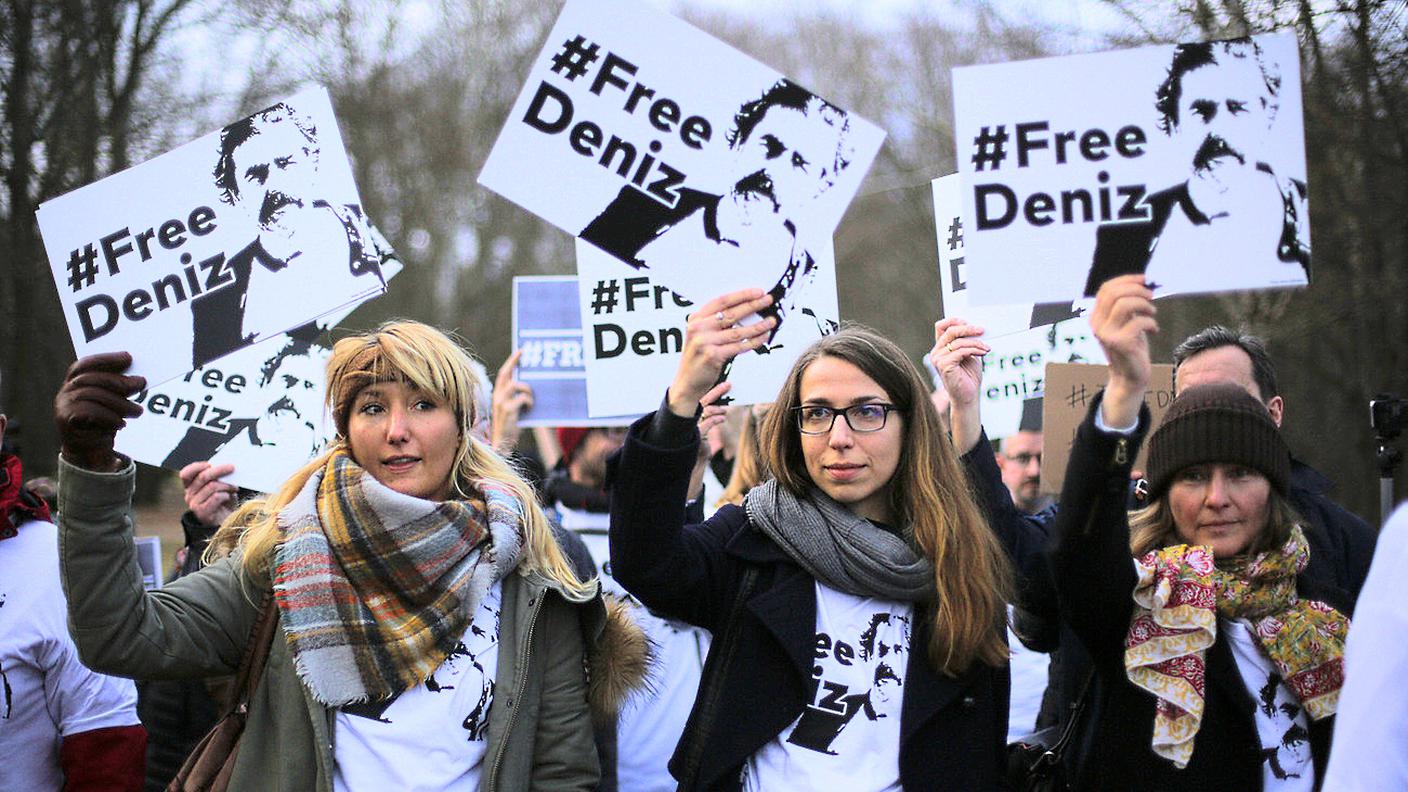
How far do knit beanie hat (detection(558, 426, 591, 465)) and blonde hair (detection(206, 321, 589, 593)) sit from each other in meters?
2.91

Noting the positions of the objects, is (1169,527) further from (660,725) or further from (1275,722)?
(660,725)

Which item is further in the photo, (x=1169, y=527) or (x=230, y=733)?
(x=1169, y=527)

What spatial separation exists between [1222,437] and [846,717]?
102cm

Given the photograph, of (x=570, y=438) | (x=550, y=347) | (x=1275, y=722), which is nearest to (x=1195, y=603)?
(x=1275, y=722)

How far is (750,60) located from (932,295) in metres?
17.7

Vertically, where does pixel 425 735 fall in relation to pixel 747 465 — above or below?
below

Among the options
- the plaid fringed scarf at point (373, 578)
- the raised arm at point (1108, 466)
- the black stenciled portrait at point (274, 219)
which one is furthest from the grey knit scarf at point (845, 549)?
the black stenciled portrait at point (274, 219)

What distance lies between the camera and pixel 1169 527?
9.99ft

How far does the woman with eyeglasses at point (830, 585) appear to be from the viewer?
265 centimetres

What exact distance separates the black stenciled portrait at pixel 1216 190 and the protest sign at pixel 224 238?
5.67ft

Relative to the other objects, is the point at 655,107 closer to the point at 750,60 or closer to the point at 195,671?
the point at 750,60

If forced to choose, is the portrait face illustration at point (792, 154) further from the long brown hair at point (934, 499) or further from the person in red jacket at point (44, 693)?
the person in red jacket at point (44, 693)

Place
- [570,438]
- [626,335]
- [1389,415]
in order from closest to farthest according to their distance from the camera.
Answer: [1389,415] < [626,335] < [570,438]

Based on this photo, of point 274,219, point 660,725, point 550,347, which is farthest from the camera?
point 550,347
